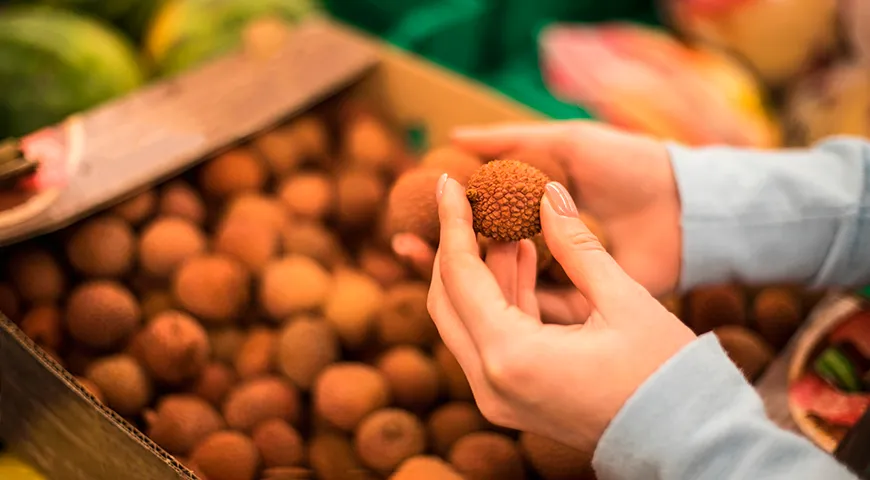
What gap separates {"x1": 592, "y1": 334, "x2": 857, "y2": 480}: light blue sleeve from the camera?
0.45 meters

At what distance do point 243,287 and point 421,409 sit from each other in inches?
8.8

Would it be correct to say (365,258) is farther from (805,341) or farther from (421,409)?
(805,341)

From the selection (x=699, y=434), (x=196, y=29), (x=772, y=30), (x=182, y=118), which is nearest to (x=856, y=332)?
(x=699, y=434)

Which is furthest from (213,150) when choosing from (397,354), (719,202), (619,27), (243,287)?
(619,27)

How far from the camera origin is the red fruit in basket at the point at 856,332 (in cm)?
72

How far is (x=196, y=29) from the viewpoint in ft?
3.26

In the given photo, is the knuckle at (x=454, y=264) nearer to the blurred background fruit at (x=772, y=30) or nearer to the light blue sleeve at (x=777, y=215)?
the light blue sleeve at (x=777, y=215)

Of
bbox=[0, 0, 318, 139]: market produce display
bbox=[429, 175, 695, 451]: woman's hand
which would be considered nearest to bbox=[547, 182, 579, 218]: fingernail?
bbox=[429, 175, 695, 451]: woman's hand

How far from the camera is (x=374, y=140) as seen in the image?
93cm

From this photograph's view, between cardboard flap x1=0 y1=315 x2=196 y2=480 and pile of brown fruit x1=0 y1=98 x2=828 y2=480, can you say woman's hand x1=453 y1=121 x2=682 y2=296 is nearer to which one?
pile of brown fruit x1=0 y1=98 x2=828 y2=480

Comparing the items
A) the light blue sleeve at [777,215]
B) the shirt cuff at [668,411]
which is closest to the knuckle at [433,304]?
the shirt cuff at [668,411]

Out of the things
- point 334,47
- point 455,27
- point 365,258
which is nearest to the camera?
point 365,258

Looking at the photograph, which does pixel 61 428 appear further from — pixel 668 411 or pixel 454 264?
pixel 668 411

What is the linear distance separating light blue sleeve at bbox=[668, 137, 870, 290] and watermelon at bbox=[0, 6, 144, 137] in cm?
67
